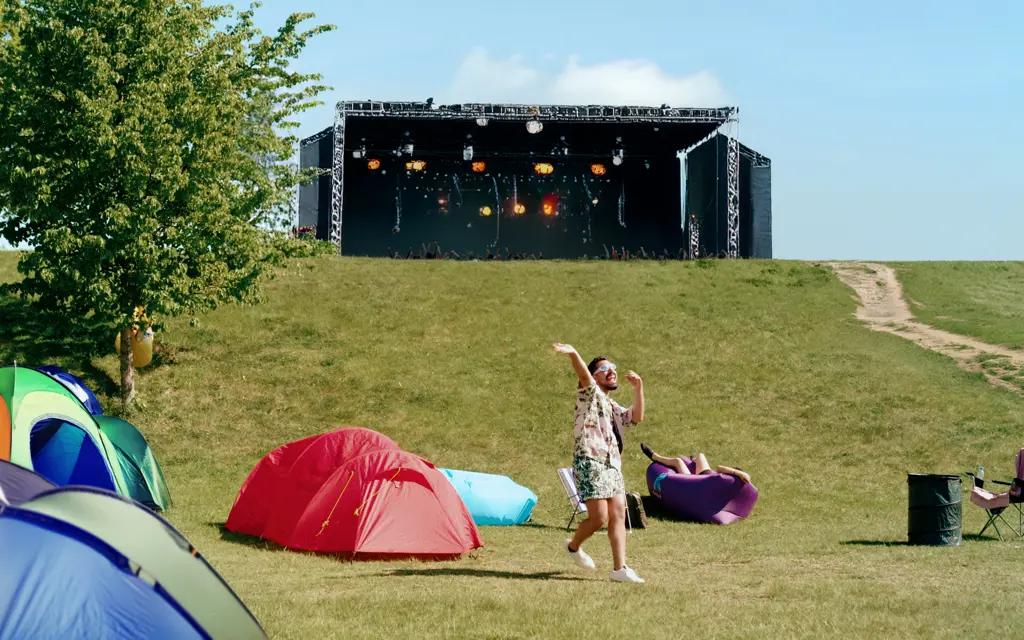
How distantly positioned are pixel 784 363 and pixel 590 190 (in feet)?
61.1

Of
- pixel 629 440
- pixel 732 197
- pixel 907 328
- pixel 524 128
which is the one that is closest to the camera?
pixel 629 440

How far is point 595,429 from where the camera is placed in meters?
9.25

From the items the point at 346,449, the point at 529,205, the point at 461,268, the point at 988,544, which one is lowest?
the point at 988,544

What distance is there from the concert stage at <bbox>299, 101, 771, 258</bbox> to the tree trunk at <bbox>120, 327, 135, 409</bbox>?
16426 millimetres

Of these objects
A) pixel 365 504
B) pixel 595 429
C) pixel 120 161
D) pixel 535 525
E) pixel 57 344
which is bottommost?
pixel 535 525

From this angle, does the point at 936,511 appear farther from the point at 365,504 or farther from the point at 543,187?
the point at 543,187

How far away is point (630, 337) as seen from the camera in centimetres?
2864

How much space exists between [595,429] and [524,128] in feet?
105

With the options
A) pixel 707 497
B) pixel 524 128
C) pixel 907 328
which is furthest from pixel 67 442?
pixel 524 128

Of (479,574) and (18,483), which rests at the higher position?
(18,483)

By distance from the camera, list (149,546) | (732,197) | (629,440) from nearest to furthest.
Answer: (149,546) → (629,440) → (732,197)

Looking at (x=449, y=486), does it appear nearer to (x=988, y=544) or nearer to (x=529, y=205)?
(x=988, y=544)

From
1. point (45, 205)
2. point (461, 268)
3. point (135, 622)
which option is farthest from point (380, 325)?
point (135, 622)

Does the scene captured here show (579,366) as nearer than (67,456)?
Yes
